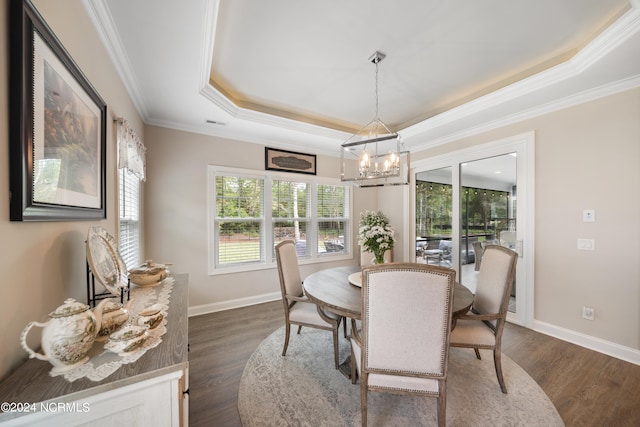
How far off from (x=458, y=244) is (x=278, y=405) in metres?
3.29

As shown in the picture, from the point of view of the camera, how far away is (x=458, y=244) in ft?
12.6

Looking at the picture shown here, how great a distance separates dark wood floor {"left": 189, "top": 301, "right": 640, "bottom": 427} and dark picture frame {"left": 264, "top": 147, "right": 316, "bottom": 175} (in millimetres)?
2381

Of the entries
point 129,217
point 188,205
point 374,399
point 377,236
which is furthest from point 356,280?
point 188,205

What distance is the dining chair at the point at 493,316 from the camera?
190 centimetres

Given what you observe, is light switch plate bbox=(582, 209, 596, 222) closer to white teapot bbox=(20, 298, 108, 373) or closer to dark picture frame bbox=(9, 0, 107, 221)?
white teapot bbox=(20, 298, 108, 373)

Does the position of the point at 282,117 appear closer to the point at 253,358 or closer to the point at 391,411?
the point at 253,358

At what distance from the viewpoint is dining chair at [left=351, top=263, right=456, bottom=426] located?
4.60ft

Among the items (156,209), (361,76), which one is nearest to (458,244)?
(361,76)

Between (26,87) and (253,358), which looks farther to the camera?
(253,358)

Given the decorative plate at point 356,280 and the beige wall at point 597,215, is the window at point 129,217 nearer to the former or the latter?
the decorative plate at point 356,280

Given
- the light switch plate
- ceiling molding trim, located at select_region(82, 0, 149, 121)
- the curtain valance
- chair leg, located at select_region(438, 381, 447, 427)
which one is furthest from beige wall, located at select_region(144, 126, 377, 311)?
the light switch plate

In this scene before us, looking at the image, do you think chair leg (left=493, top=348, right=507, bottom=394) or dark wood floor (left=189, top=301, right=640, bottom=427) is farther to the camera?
chair leg (left=493, top=348, right=507, bottom=394)

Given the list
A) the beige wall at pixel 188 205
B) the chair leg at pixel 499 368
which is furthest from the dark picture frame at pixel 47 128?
the chair leg at pixel 499 368

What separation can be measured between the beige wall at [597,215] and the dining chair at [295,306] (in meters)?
2.59
